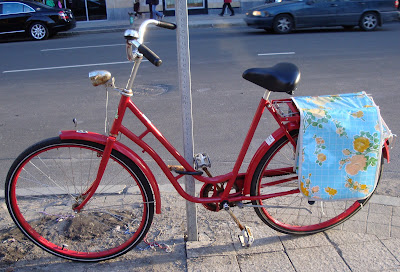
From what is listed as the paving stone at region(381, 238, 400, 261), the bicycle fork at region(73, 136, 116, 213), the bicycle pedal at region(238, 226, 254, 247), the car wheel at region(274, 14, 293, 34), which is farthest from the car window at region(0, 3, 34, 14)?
the paving stone at region(381, 238, 400, 261)

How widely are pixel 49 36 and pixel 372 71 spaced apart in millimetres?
12625

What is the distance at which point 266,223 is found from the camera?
3164mm

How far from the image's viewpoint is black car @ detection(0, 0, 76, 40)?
608 inches

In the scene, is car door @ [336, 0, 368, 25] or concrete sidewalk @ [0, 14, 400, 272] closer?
concrete sidewalk @ [0, 14, 400, 272]

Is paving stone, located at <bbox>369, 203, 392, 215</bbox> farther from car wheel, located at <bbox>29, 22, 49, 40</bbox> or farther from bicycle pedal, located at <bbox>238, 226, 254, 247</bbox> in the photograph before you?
car wheel, located at <bbox>29, 22, 49, 40</bbox>

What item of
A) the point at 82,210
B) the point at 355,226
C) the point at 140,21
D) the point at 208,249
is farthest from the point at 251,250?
the point at 140,21

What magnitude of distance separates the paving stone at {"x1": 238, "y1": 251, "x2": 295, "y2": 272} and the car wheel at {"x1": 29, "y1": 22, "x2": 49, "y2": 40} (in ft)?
47.8

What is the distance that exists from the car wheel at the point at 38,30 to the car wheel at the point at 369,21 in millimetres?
11026

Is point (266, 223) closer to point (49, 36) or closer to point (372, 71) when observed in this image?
point (372, 71)

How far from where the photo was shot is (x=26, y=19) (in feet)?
50.8

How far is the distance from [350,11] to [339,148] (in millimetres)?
13024

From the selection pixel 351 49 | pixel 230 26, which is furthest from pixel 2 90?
pixel 230 26

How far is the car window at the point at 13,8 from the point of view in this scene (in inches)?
608

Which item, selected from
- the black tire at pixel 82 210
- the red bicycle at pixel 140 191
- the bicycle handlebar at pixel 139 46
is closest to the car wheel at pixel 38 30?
the black tire at pixel 82 210
